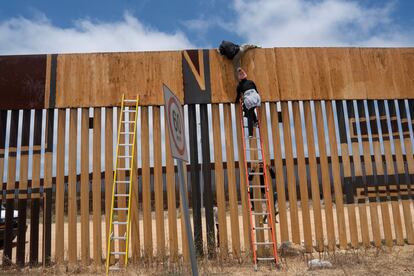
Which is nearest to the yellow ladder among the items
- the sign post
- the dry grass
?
the dry grass

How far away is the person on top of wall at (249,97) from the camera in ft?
25.7

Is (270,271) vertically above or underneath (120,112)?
underneath

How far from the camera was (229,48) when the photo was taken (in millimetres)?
8211

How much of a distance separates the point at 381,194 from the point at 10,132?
8.01 meters

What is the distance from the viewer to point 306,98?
8.34m

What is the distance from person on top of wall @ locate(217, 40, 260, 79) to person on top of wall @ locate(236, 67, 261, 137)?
33 cm

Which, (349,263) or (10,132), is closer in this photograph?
(349,263)

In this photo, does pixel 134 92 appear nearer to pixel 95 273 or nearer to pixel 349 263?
pixel 95 273

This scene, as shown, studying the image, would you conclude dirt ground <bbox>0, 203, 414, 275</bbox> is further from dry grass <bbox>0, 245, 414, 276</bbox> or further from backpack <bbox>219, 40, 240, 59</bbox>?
backpack <bbox>219, 40, 240, 59</bbox>

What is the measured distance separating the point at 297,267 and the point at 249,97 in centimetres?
339

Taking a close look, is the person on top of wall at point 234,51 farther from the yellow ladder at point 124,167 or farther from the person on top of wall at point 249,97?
the yellow ladder at point 124,167

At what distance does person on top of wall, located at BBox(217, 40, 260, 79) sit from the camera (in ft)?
27.0

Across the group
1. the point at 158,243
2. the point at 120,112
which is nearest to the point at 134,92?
the point at 120,112

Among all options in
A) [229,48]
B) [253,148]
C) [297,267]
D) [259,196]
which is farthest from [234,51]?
[297,267]
